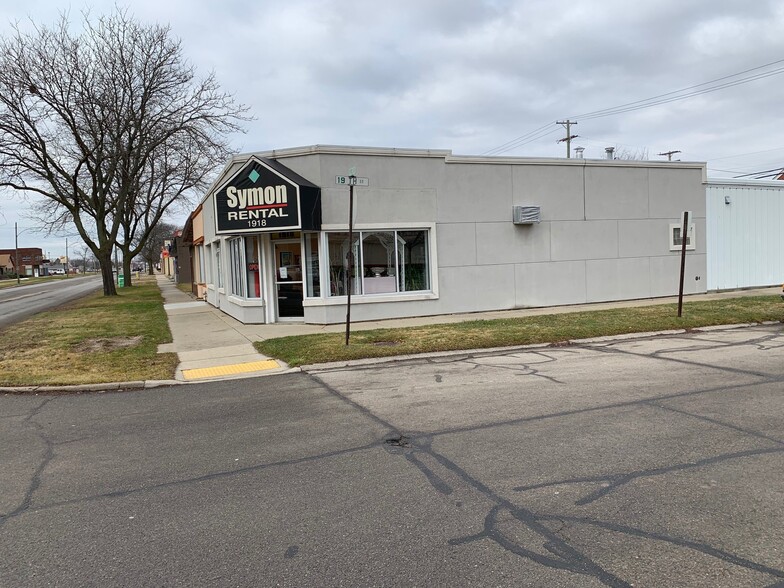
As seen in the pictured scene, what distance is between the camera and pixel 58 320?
738 inches

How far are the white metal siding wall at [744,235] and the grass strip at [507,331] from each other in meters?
4.38

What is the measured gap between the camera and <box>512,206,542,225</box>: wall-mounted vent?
15859mm

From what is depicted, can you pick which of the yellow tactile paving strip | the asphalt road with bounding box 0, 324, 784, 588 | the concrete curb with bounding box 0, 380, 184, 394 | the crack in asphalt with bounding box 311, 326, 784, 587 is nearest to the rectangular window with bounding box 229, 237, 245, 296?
the yellow tactile paving strip

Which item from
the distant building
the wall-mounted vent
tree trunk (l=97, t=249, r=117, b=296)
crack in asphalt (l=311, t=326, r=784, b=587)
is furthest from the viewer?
the distant building

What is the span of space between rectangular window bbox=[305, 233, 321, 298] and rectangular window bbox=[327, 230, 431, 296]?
0.36 metres

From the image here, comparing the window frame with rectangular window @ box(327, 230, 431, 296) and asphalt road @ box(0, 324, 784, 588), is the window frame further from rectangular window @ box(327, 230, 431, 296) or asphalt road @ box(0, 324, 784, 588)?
asphalt road @ box(0, 324, 784, 588)

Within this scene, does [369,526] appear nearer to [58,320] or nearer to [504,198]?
[504,198]

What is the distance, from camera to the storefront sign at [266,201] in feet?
44.9

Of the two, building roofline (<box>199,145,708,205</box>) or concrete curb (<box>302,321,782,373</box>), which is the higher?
building roofline (<box>199,145,708,205</box>)

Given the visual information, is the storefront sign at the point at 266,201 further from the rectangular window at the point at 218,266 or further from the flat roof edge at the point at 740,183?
the flat roof edge at the point at 740,183

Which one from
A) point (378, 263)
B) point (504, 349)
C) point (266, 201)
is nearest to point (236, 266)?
point (266, 201)

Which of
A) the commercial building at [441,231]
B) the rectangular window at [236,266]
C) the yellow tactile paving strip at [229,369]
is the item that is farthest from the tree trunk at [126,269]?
the yellow tactile paving strip at [229,369]

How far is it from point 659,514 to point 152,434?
480 centimetres

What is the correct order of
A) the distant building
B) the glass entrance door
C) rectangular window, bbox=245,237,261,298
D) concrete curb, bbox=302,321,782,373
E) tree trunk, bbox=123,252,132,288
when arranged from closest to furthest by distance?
concrete curb, bbox=302,321,782,373 < the glass entrance door < rectangular window, bbox=245,237,261,298 < tree trunk, bbox=123,252,132,288 < the distant building
